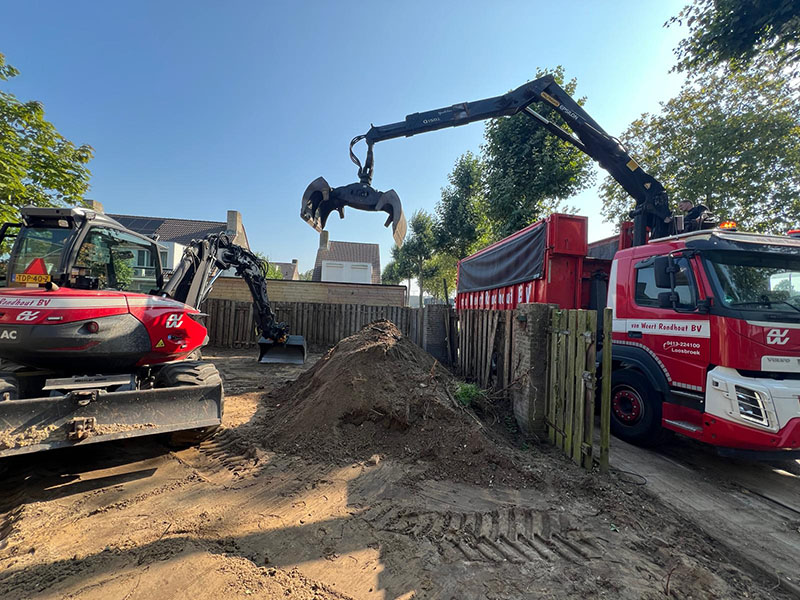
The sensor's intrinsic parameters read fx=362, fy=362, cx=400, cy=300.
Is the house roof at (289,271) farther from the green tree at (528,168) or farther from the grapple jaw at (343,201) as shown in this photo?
the grapple jaw at (343,201)

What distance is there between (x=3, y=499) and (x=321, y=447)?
2.77 metres

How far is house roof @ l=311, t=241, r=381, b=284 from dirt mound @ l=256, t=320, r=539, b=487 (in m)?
31.6

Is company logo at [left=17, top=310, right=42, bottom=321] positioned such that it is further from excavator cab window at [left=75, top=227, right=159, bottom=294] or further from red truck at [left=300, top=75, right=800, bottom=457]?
red truck at [left=300, top=75, right=800, bottom=457]

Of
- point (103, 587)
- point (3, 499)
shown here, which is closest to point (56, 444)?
point (3, 499)

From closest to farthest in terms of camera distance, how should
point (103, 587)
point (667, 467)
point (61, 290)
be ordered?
point (103, 587), point (61, 290), point (667, 467)

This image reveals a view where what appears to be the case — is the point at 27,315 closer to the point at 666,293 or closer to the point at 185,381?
the point at 185,381

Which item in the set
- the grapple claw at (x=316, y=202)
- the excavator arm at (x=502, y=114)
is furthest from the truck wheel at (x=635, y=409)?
the grapple claw at (x=316, y=202)

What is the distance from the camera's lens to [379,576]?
2334 millimetres

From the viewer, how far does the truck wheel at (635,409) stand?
4727 millimetres

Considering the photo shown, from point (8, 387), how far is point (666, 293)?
7187 mm

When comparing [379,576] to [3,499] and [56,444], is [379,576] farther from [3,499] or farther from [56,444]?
[3,499]

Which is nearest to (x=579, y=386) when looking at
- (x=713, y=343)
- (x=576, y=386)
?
(x=576, y=386)

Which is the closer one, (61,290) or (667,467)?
(61,290)

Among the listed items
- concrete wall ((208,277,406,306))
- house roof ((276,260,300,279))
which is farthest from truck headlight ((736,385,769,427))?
house roof ((276,260,300,279))
